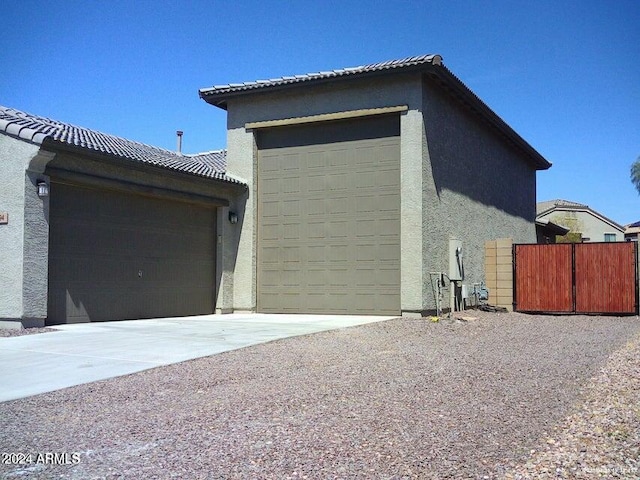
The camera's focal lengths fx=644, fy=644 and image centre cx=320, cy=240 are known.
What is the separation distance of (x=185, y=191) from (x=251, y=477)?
13.0m

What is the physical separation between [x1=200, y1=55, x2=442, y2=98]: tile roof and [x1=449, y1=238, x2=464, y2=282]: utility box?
16.0 feet

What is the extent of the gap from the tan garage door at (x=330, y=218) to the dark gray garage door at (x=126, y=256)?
184 centimetres

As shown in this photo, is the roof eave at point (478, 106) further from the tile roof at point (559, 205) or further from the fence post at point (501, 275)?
the tile roof at point (559, 205)

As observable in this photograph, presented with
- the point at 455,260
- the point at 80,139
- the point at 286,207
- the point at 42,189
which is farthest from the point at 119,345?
the point at 455,260

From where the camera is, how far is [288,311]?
695 inches

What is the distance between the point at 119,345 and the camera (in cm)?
1030

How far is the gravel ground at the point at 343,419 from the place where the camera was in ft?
14.8

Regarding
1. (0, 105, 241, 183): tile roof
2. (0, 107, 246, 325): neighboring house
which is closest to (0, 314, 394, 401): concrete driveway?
(0, 107, 246, 325): neighboring house

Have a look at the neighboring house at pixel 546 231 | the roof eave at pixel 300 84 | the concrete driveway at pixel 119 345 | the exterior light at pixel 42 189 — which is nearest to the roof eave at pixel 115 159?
the exterior light at pixel 42 189

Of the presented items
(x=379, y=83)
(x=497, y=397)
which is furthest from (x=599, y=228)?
(x=497, y=397)

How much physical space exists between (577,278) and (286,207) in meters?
8.32

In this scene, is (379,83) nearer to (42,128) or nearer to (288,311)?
(288,311)

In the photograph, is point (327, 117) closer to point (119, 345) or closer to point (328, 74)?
point (328, 74)

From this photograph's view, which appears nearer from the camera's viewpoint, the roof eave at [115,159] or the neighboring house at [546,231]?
the roof eave at [115,159]
